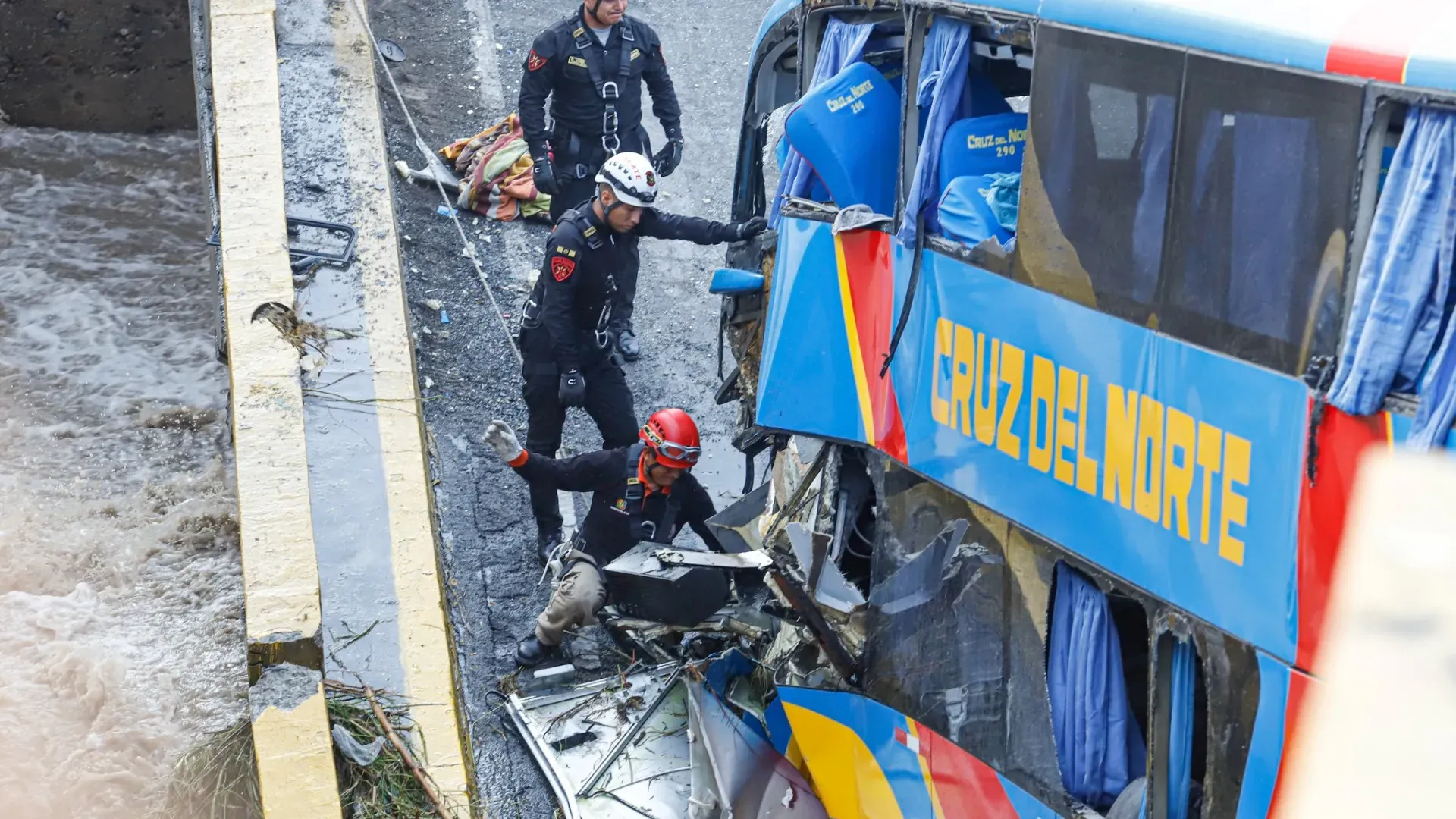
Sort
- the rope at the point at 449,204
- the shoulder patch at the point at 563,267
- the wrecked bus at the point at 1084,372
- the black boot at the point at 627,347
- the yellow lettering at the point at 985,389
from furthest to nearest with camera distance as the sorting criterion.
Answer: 1. the rope at the point at 449,204
2. the black boot at the point at 627,347
3. the shoulder patch at the point at 563,267
4. the yellow lettering at the point at 985,389
5. the wrecked bus at the point at 1084,372

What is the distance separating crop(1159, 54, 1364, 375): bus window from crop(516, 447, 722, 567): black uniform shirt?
3649 mm

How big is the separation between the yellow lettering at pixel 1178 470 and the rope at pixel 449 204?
18.3 ft

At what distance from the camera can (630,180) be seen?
719 cm

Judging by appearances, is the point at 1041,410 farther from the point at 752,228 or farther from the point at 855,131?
the point at 752,228

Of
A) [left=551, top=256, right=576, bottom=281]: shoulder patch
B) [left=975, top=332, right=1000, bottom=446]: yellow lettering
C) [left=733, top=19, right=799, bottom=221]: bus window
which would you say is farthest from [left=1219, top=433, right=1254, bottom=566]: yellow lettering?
[left=551, top=256, right=576, bottom=281]: shoulder patch

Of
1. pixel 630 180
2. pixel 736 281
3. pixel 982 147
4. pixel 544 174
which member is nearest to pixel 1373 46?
pixel 982 147

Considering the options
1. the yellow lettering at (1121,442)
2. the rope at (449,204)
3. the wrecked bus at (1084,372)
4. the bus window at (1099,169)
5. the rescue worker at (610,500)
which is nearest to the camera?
the wrecked bus at (1084,372)

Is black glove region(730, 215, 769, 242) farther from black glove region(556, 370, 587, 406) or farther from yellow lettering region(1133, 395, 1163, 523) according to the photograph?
yellow lettering region(1133, 395, 1163, 523)

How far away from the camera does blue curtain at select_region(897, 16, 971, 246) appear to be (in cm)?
464

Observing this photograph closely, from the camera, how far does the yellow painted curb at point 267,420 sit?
241 inches

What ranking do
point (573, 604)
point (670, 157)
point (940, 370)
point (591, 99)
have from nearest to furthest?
point (940, 370) < point (573, 604) < point (591, 99) < point (670, 157)

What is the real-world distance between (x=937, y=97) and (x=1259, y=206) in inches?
59.3

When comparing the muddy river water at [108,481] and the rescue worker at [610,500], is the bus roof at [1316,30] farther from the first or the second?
the muddy river water at [108,481]

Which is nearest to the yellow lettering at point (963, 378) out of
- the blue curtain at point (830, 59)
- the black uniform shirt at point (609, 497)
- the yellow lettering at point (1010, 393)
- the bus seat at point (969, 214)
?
the yellow lettering at point (1010, 393)
